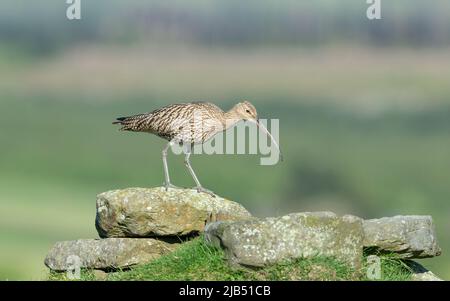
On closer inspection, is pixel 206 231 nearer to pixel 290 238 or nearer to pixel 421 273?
pixel 290 238

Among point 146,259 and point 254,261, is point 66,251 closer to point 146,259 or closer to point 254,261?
point 146,259

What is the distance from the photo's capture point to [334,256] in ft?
47.6

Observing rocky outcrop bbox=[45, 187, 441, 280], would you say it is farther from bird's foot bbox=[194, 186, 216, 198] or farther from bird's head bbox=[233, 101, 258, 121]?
bird's head bbox=[233, 101, 258, 121]

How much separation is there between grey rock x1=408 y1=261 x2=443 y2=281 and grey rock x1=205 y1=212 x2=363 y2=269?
218 centimetres

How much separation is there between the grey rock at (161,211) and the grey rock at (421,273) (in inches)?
116

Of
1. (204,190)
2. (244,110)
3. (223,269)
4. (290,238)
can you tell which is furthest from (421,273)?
(244,110)

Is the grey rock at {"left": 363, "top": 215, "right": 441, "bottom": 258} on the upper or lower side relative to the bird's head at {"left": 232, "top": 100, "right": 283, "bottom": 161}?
lower

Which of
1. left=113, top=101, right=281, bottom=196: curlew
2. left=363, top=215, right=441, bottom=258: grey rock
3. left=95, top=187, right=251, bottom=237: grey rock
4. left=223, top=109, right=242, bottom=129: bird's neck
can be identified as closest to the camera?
left=363, top=215, right=441, bottom=258: grey rock

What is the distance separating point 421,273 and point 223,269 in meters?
→ 4.06

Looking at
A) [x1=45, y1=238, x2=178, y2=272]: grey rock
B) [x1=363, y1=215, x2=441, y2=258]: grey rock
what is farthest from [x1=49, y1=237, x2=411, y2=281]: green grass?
[x1=45, y1=238, x2=178, y2=272]: grey rock

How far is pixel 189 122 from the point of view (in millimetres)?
17375

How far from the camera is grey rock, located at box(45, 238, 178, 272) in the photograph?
16.5 m
